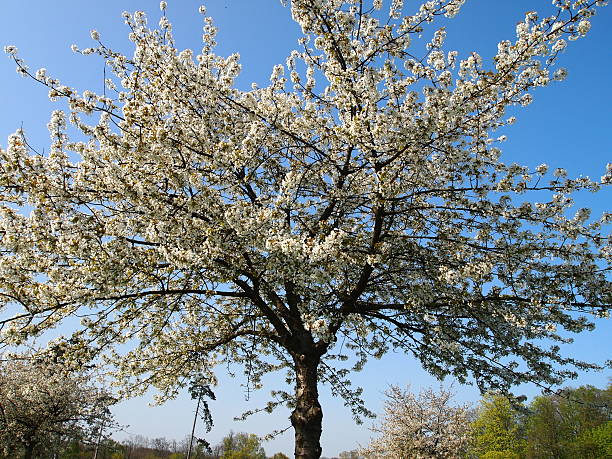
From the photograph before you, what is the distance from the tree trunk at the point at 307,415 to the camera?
29.6 feet

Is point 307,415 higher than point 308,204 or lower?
lower

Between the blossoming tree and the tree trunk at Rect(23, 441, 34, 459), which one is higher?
the blossoming tree

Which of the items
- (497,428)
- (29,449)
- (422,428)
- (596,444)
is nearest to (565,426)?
(596,444)

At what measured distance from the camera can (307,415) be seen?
30.0 feet

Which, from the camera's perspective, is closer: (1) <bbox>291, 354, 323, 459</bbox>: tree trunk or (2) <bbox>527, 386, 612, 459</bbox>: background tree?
(1) <bbox>291, 354, 323, 459</bbox>: tree trunk

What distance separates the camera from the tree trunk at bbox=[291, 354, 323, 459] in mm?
9023

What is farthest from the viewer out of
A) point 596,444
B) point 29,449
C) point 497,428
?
point 497,428

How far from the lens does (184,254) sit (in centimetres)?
716

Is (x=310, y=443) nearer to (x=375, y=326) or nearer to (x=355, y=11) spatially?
(x=375, y=326)

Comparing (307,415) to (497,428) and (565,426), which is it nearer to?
(497,428)

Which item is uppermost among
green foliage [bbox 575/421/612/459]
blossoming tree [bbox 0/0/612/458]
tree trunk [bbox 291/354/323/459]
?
blossoming tree [bbox 0/0/612/458]

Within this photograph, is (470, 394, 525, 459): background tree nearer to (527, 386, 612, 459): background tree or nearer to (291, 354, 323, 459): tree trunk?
(527, 386, 612, 459): background tree

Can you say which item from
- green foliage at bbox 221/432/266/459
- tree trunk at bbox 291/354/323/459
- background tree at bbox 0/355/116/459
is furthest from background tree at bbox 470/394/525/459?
tree trunk at bbox 291/354/323/459

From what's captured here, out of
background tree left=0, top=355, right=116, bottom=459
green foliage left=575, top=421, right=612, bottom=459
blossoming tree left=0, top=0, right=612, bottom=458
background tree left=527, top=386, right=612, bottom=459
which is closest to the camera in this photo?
blossoming tree left=0, top=0, right=612, bottom=458
